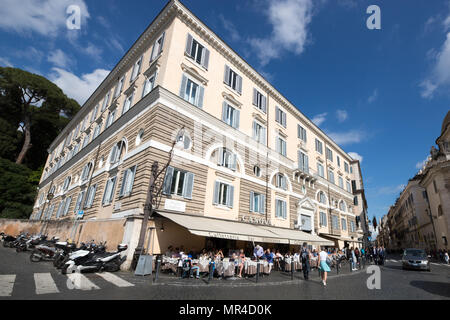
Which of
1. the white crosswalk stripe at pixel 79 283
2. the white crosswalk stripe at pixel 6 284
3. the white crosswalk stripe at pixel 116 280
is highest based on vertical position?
the white crosswalk stripe at pixel 6 284

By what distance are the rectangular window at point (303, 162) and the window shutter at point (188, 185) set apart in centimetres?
1405

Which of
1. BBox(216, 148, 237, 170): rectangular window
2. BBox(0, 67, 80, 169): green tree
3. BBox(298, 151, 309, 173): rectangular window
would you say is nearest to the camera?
BBox(216, 148, 237, 170): rectangular window

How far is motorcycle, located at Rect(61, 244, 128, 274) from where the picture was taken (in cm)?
845

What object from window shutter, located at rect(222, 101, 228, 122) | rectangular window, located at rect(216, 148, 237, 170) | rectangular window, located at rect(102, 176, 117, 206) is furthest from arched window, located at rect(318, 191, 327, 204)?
rectangular window, located at rect(102, 176, 117, 206)

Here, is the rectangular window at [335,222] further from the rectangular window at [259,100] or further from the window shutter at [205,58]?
the window shutter at [205,58]

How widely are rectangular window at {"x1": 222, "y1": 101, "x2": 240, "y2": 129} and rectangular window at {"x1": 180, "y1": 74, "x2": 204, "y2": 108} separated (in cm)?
212

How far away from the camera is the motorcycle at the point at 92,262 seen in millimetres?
8445

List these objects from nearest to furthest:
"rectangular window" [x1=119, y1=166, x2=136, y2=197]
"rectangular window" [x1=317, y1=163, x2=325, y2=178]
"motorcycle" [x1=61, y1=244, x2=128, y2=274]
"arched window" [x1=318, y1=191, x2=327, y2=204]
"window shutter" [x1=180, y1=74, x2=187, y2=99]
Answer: "motorcycle" [x1=61, y1=244, x2=128, y2=274] → "rectangular window" [x1=119, y1=166, x2=136, y2=197] → "window shutter" [x1=180, y1=74, x2=187, y2=99] → "arched window" [x1=318, y1=191, x2=327, y2=204] → "rectangular window" [x1=317, y1=163, x2=325, y2=178]

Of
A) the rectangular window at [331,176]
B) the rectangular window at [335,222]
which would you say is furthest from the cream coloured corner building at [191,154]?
the rectangular window at [331,176]

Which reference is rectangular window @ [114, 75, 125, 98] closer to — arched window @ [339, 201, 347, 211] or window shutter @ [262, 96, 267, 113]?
window shutter @ [262, 96, 267, 113]

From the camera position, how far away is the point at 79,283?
699cm

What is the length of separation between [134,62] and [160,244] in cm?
1507
